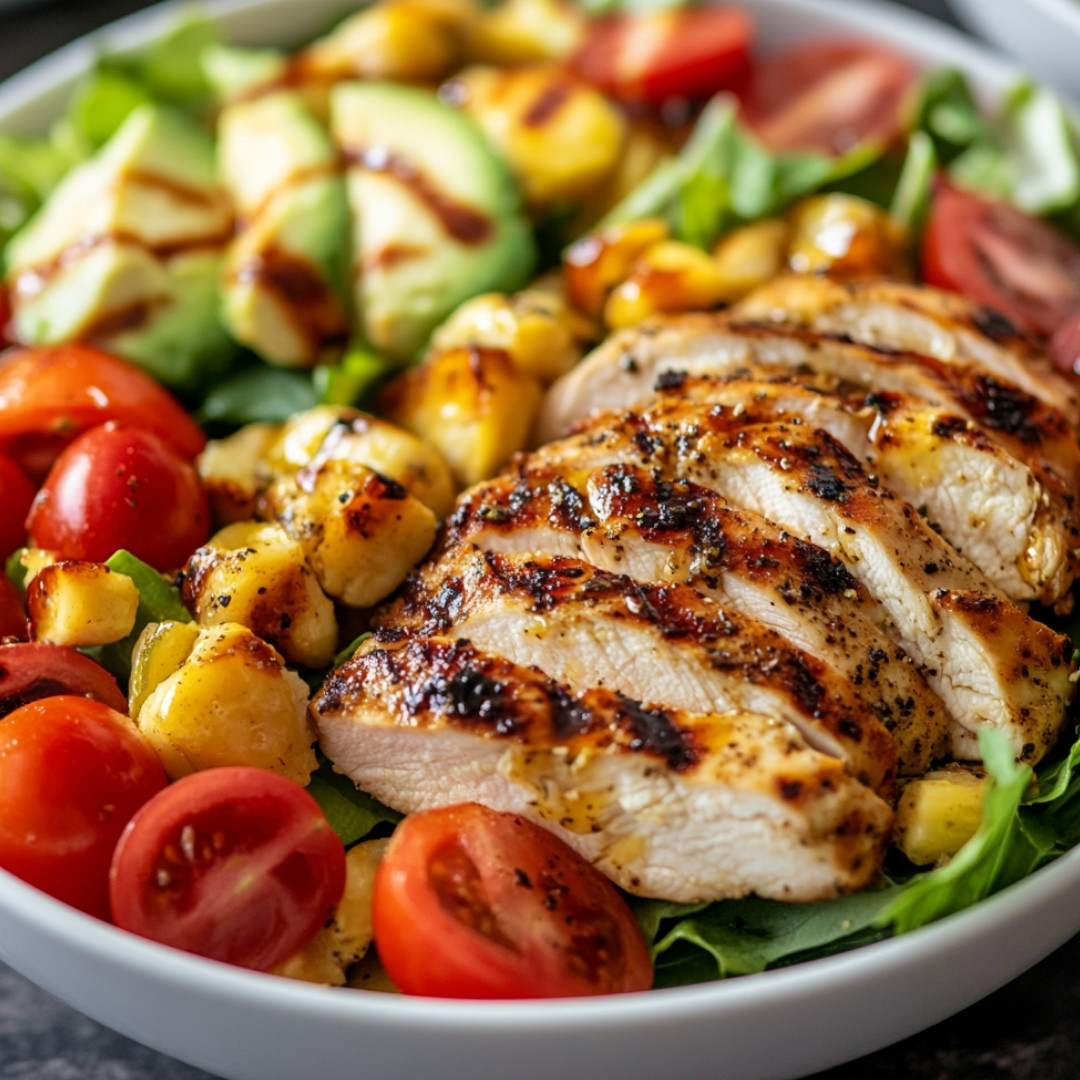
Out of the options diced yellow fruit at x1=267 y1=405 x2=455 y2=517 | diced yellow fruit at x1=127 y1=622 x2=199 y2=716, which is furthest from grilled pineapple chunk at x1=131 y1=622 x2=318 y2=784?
→ diced yellow fruit at x1=267 y1=405 x2=455 y2=517

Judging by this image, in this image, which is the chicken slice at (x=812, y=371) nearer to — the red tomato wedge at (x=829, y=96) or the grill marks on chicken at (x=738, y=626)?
the grill marks on chicken at (x=738, y=626)

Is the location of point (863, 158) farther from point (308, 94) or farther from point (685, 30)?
point (308, 94)

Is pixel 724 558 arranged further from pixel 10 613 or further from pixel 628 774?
pixel 10 613

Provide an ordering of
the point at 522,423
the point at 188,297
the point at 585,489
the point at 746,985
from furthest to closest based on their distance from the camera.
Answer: the point at 188,297
the point at 522,423
the point at 585,489
the point at 746,985

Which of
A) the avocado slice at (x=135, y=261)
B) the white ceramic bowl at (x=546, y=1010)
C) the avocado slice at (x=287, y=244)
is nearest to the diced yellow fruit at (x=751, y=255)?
the avocado slice at (x=287, y=244)

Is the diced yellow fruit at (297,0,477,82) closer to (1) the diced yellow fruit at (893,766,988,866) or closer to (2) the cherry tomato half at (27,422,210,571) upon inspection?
(2) the cherry tomato half at (27,422,210,571)

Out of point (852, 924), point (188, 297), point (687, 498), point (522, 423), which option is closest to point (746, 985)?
point (852, 924)

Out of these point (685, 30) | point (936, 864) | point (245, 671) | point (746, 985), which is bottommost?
point (936, 864)
